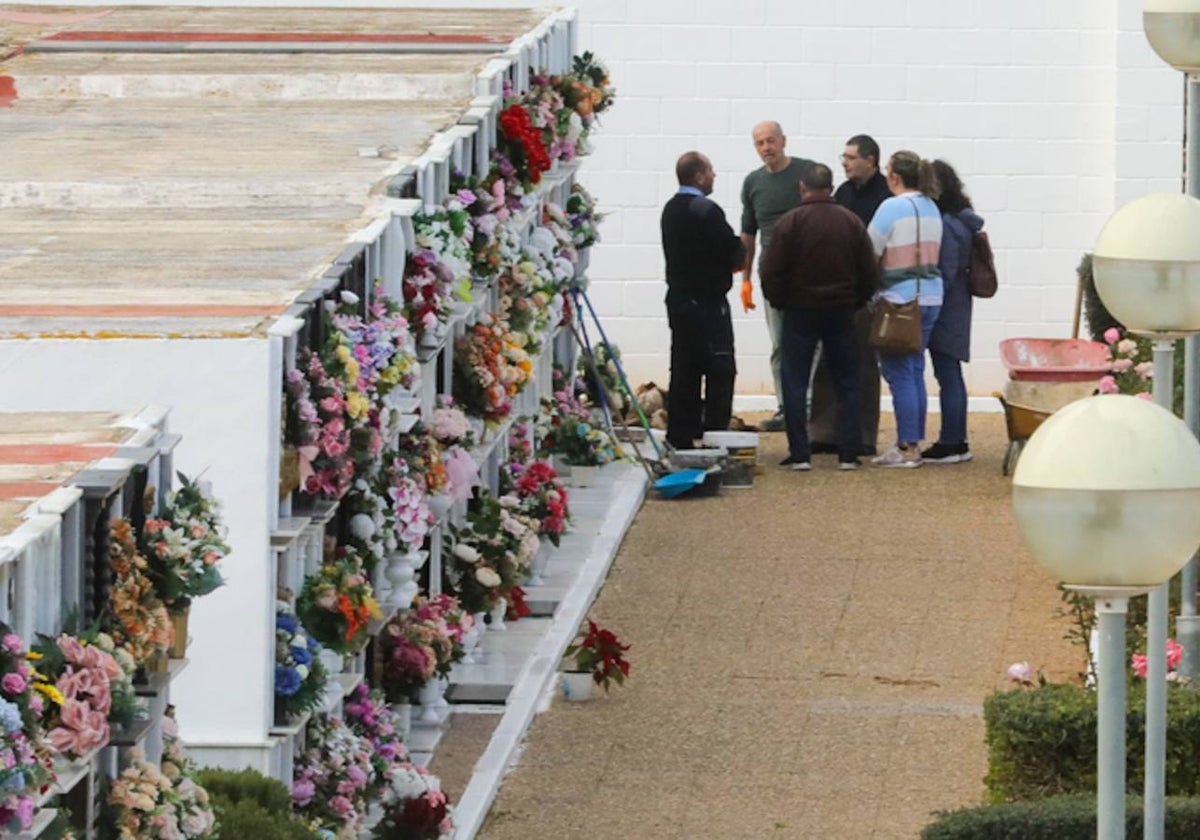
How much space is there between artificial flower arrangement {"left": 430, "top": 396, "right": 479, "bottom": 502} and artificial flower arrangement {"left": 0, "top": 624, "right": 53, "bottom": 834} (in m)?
5.64

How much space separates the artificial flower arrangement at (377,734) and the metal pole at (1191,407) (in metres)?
2.81

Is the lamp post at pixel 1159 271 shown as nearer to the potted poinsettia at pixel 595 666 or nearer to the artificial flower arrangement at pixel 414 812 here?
the artificial flower arrangement at pixel 414 812

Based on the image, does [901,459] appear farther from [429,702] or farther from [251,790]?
[251,790]

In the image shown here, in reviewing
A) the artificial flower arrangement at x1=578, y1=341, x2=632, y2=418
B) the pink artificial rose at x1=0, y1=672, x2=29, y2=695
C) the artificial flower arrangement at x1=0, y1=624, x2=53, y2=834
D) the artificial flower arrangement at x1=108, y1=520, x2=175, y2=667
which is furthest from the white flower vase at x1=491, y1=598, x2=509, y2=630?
the pink artificial rose at x1=0, y1=672, x2=29, y2=695

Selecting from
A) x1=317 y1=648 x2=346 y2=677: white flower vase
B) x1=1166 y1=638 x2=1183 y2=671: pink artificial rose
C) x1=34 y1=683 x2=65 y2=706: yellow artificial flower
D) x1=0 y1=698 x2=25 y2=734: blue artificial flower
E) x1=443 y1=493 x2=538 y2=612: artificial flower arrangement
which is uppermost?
x1=0 y1=698 x2=25 y2=734: blue artificial flower

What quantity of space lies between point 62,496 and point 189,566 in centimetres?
60

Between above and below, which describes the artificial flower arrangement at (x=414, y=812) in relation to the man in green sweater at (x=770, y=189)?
below

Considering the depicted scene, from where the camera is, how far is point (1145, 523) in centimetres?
538

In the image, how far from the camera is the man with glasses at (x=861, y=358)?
1719cm

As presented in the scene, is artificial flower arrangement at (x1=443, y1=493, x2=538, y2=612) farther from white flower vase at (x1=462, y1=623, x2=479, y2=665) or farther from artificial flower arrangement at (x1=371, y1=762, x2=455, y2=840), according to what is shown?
artificial flower arrangement at (x1=371, y1=762, x2=455, y2=840)

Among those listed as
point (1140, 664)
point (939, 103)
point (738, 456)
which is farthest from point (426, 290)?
point (939, 103)

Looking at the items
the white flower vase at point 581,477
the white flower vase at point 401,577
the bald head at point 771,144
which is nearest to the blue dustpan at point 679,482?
the white flower vase at point 581,477

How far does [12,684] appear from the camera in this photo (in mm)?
5965

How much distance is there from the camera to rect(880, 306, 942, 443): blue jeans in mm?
16844
